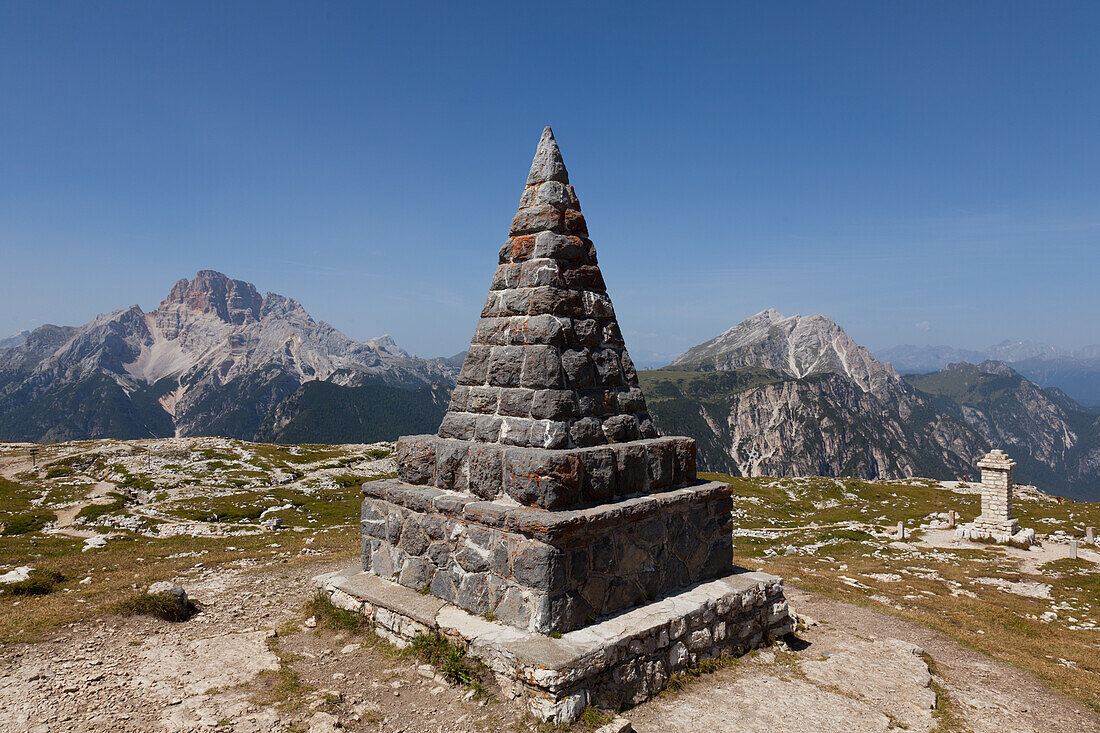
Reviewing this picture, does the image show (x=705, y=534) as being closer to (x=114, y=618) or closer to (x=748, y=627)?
(x=748, y=627)

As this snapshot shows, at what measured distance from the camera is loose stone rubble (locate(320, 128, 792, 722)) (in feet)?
22.7

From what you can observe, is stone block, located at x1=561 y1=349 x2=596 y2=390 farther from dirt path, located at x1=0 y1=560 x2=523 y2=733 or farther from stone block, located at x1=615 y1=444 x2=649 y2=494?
dirt path, located at x1=0 y1=560 x2=523 y2=733

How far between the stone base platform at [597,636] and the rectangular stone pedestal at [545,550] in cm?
22

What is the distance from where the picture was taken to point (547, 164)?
9273 millimetres

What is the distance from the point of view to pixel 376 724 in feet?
20.2

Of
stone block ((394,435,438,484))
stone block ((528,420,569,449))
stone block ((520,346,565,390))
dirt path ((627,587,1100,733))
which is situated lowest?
dirt path ((627,587,1100,733))

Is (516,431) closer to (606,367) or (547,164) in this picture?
(606,367)

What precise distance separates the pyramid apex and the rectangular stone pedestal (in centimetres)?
520

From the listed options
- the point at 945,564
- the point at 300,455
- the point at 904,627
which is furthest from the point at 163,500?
the point at 945,564

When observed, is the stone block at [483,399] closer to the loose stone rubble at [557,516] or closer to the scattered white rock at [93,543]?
the loose stone rubble at [557,516]

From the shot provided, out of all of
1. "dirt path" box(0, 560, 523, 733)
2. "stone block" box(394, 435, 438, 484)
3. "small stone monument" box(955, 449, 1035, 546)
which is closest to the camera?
"dirt path" box(0, 560, 523, 733)

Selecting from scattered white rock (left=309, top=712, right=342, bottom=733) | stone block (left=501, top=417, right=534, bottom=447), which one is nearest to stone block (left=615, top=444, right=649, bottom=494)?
stone block (left=501, top=417, right=534, bottom=447)

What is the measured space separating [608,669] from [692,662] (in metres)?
1.71

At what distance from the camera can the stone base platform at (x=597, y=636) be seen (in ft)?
20.2
